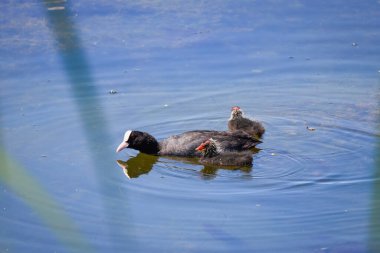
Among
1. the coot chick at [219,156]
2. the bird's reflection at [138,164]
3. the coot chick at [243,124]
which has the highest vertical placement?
the coot chick at [243,124]

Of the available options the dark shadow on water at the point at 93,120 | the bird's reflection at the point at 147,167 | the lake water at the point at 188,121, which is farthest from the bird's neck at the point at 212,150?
the dark shadow on water at the point at 93,120

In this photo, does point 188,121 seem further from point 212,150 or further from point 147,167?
point 147,167

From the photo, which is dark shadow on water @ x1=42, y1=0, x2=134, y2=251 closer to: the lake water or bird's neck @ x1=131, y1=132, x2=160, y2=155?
the lake water

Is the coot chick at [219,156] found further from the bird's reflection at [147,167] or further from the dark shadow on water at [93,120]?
the dark shadow on water at [93,120]

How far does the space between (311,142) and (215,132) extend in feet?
3.47

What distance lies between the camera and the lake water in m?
6.27

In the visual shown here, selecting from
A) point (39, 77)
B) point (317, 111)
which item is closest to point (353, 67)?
point (317, 111)

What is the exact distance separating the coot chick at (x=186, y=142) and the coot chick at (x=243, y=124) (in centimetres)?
15

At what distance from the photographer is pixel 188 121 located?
9.11 metres

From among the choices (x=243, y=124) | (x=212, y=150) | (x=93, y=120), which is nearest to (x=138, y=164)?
(x=212, y=150)

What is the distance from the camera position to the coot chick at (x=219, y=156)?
26.1 ft

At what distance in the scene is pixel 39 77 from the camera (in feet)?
33.8

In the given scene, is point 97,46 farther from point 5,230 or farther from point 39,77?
point 5,230

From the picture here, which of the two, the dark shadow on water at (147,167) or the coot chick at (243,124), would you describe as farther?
the coot chick at (243,124)
